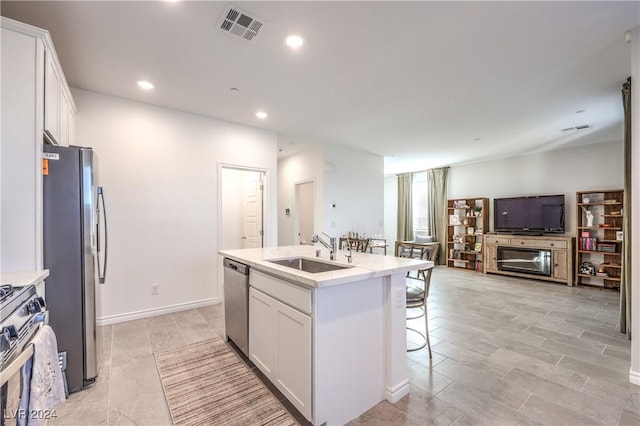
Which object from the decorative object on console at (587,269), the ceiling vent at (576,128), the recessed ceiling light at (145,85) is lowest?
the decorative object on console at (587,269)

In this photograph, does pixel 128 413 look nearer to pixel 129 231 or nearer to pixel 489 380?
pixel 129 231

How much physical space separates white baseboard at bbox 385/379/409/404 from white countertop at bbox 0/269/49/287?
7.30 feet

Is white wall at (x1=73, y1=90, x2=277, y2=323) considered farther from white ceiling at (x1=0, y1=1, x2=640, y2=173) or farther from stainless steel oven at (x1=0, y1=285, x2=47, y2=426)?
stainless steel oven at (x1=0, y1=285, x2=47, y2=426)

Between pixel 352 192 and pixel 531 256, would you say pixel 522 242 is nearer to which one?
pixel 531 256

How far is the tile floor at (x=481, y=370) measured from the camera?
1840mm

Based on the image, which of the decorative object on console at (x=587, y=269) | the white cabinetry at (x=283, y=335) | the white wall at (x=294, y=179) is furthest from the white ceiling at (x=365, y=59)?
the decorative object on console at (x=587, y=269)

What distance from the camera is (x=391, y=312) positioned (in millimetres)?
1935

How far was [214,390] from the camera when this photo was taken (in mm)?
2105

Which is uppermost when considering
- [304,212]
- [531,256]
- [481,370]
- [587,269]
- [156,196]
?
[156,196]

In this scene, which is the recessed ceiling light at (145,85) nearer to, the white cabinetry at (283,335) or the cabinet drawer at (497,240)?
the white cabinetry at (283,335)

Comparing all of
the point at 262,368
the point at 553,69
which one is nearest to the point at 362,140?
the point at 553,69

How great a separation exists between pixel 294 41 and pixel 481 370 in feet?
10.5

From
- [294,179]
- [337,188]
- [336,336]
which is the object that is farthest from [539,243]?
[336,336]

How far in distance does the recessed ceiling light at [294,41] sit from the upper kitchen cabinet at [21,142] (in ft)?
5.55
